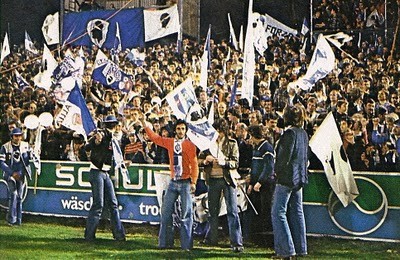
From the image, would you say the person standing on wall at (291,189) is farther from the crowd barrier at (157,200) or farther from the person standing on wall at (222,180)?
the person standing on wall at (222,180)

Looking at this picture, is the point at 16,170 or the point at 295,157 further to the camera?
the point at 16,170

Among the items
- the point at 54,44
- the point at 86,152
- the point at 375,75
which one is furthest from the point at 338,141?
the point at 54,44

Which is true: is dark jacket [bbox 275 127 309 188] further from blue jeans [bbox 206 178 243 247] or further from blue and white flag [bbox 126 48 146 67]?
blue and white flag [bbox 126 48 146 67]

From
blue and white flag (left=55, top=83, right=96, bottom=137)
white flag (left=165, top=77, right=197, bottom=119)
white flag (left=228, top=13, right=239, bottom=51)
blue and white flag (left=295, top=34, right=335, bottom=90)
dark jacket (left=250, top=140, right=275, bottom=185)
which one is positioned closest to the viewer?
blue and white flag (left=295, top=34, right=335, bottom=90)

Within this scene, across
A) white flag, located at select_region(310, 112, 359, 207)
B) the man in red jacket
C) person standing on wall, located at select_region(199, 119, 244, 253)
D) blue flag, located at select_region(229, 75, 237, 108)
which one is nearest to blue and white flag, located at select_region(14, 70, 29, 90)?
the man in red jacket

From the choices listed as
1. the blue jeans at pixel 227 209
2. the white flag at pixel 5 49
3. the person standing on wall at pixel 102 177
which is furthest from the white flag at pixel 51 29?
the blue jeans at pixel 227 209

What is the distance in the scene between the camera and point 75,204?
5.12 metres

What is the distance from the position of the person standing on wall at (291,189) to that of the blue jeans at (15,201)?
212 cm

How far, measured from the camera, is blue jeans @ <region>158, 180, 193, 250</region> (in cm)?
468

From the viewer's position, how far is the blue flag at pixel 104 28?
4.91 metres

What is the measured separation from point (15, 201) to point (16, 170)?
248 millimetres

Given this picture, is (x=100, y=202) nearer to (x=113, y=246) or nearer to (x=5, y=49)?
(x=113, y=246)

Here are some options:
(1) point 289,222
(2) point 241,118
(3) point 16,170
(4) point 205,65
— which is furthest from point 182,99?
(3) point 16,170

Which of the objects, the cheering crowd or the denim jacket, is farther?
the denim jacket
